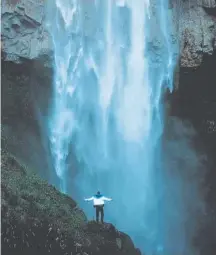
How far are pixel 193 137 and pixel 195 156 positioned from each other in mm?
753

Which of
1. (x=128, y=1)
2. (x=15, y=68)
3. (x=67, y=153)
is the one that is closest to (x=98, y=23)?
(x=128, y=1)

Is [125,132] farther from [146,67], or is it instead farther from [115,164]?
[146,67]

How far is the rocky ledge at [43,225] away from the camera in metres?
10.8

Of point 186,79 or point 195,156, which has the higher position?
point 186,79

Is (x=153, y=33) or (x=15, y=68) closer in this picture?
(x=15, y=68)

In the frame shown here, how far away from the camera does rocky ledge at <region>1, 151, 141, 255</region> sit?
35.4 ft

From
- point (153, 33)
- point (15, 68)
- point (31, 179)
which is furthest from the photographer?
point (153, 33)

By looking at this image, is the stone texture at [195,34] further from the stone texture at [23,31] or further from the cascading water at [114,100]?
the stone texture at [23,31]

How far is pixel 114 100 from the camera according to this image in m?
Result: 17.7

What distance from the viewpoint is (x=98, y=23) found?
17250 millimetres

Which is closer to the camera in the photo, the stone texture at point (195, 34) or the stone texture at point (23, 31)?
the stone texture at point (23, 31)

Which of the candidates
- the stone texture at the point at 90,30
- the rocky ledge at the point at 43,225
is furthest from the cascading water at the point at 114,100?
the rocky ledge at the point at 43,225

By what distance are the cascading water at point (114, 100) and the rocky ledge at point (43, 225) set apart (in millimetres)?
4012

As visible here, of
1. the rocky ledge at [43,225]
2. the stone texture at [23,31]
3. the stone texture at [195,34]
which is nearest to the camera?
the rocky ledge at [43,225]
